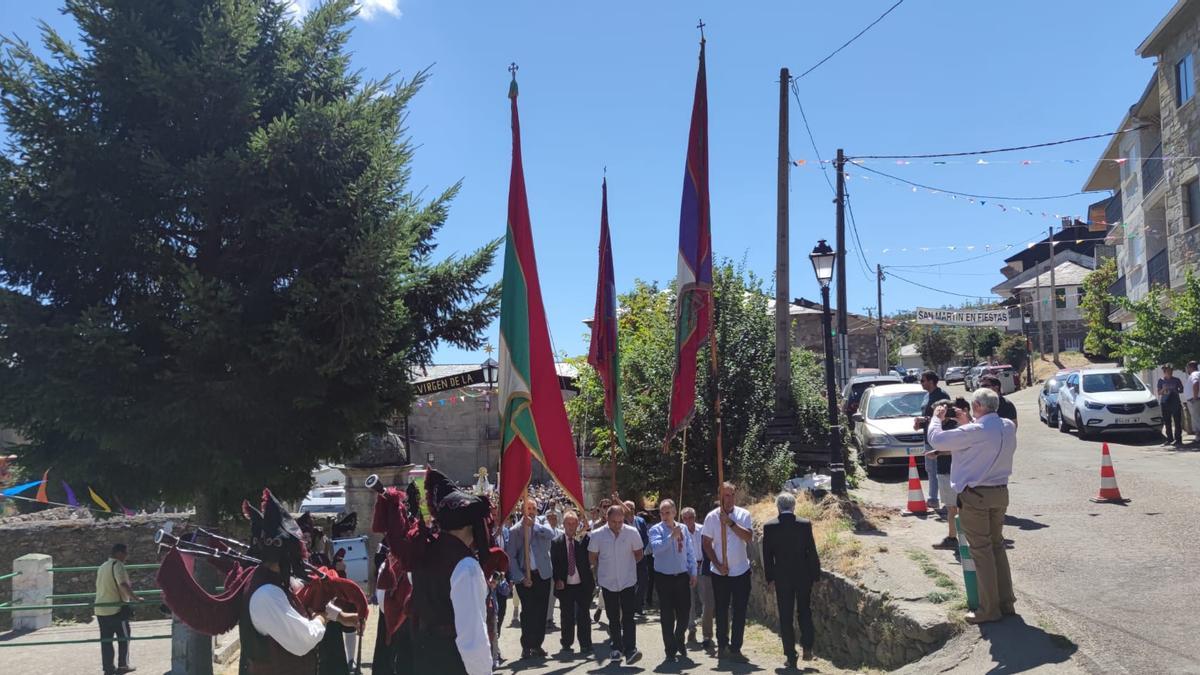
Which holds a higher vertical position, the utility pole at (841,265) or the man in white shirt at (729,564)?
the utility pole at (841,265)

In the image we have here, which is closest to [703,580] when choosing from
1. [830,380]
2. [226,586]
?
[830,380]

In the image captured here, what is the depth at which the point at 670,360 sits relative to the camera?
59.0ft

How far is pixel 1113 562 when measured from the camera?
869 cm

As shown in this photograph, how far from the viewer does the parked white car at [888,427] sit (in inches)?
639

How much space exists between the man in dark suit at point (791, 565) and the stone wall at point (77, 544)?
13.0m

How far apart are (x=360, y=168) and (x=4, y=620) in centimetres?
1336

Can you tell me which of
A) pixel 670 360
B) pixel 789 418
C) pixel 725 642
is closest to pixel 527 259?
pixel 725 642

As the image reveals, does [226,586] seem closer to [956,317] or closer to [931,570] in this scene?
[931,570]

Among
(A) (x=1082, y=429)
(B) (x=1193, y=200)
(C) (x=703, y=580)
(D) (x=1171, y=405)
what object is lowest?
(C) (x=703, y=580)

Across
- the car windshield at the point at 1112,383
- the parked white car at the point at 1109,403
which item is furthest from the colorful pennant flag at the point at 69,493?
the car windshield at the point at 1112,383

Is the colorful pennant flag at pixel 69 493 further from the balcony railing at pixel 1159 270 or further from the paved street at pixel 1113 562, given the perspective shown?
the balcony railing at pixel 1159 270

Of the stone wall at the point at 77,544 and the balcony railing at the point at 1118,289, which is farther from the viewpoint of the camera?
the balcony railing at the point at 1118,289

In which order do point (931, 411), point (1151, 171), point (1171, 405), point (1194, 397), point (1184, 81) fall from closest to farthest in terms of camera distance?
point (931, 411) < point (1171, 405) < point (1194, 397) < point (1184, 81) < point (1151, 171)

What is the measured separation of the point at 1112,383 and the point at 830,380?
34.2 ft
